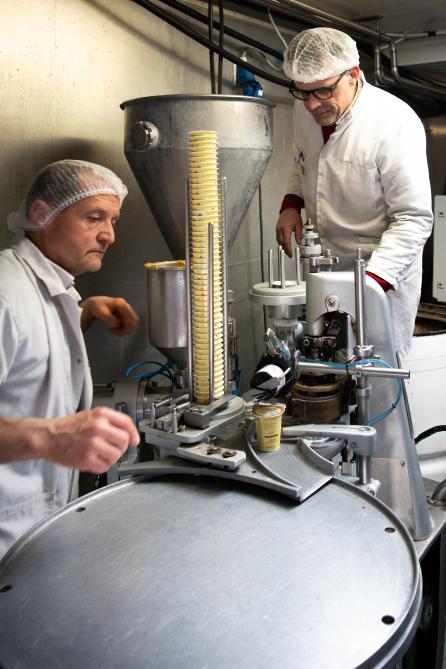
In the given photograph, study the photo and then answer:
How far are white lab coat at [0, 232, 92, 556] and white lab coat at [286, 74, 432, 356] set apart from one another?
2.79 ft

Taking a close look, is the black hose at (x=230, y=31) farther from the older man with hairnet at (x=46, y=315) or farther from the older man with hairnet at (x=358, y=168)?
the older man with hairnet at (x=46, y=315)

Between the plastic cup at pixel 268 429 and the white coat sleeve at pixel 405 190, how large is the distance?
80cm

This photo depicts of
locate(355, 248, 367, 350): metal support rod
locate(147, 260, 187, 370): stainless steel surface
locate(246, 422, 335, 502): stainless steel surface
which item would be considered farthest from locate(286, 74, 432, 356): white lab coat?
locate(246, 422, 335, 502): stainless steel surface

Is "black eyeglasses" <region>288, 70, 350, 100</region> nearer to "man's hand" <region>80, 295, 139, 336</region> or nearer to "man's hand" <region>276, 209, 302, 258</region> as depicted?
"man's hand" <region>276, 209, 302, 258</region>

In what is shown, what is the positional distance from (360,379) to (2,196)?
1.14 meters

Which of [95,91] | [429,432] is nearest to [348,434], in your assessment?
[429,432]

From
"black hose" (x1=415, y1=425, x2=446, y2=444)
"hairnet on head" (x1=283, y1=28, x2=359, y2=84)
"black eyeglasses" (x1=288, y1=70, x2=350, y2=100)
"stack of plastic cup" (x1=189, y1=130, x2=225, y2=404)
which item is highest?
"hairnet on head" (x1=283, y1=28, x2=359, y2=84)

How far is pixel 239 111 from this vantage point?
6.30ft

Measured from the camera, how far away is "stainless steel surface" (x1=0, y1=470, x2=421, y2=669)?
0.78 m

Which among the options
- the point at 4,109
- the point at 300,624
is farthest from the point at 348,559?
the point at 4,109

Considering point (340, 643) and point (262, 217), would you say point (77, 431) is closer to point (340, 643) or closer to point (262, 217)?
point (340, 643)

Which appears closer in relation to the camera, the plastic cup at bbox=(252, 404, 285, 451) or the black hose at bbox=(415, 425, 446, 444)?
the plastic cup at bbox=(252, 404, 285, 451)

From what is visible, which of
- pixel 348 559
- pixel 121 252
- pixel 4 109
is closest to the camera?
pixel 348 559

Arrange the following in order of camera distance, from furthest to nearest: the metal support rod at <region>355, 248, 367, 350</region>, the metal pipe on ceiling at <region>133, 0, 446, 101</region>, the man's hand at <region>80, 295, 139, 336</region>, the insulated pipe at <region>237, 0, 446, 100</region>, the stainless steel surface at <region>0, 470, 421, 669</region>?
the insulated pipe at <region>237, 0, 446, 100</region>
the metal pipe on ceiling at <region>133, 0, 446, 101</region>
the man's hand at <region>80, 295, 139, 336</region>
the metal support rod at <region>355, 248, 367, 350</region>
the stainless steel surface at <region>0, 470, 421, 669</region>
